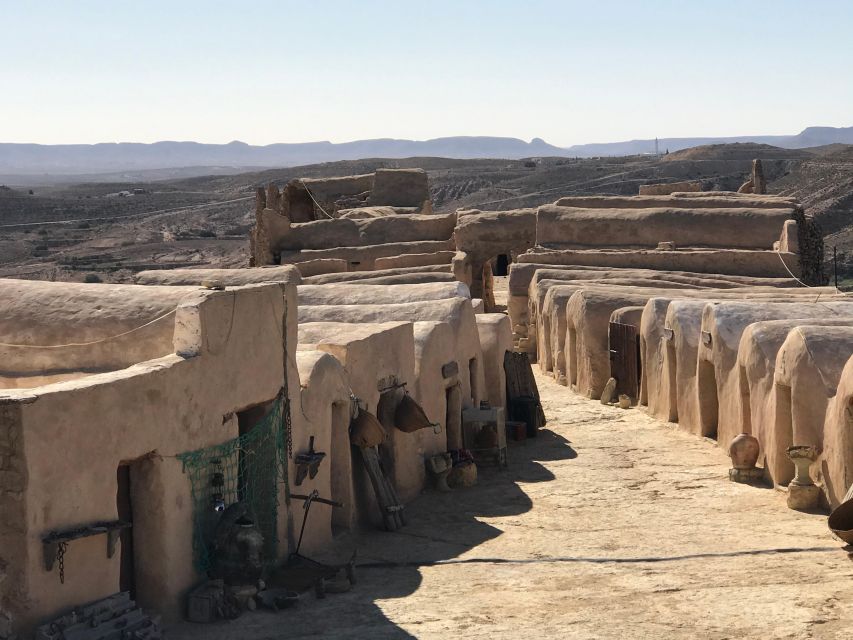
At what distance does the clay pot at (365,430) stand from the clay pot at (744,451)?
4.83 meters

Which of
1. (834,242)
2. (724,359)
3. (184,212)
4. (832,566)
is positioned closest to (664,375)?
(724,359)

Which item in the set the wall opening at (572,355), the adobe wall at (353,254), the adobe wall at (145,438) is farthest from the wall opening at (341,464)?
the adobe wall at (353,254)

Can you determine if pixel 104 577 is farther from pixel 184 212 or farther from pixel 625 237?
pixel 184 212

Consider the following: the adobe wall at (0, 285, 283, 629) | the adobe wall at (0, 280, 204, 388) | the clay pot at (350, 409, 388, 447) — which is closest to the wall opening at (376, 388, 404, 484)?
the clay pot at (350, 409, 388, 447)

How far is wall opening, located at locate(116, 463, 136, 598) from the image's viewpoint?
33.5 feet

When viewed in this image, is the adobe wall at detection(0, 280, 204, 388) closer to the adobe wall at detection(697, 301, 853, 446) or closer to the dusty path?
the dusty path

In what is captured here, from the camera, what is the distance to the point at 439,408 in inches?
656

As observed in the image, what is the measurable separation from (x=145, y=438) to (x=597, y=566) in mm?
4882

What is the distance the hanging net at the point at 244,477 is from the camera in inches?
423

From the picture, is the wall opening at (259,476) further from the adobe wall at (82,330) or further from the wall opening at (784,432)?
the wall opening at (784,432)

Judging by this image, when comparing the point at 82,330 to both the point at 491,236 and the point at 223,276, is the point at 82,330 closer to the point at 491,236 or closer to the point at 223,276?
the point at 223,276

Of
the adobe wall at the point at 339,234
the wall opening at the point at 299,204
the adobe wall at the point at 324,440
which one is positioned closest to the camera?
the adobe wall at the point at 324,440

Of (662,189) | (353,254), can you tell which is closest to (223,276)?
(353,254)

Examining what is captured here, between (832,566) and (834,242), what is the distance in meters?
44.0
